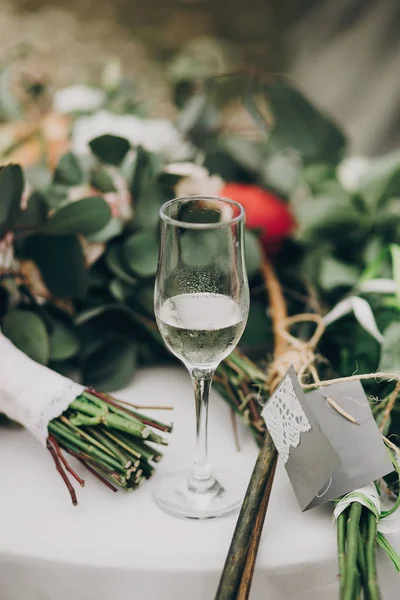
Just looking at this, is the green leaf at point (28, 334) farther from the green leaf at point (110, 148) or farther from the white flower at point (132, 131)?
the white flower at point (132, 131)

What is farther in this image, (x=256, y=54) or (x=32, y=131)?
(x=256, y=54)

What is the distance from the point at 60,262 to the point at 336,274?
0.46 m

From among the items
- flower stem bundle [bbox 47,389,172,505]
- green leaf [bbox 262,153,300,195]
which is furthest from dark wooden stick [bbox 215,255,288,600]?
green leaf [bbox 262,153,300,195]

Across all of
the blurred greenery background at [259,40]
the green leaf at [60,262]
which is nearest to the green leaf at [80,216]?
the green leaf at [60,262]

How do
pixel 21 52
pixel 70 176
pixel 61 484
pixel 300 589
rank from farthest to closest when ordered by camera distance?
pixel 21 52 → pixel 70 176 → pixel 61 484 → pixel 300 589

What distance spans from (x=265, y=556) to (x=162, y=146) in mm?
876

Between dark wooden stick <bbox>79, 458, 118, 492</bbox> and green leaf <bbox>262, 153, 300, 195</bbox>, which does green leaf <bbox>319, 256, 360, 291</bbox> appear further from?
dark wooden stick <bbox>79, 458, 118, 492</bbox>

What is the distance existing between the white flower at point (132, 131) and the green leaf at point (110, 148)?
0.48 feet

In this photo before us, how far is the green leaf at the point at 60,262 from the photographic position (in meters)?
1.01

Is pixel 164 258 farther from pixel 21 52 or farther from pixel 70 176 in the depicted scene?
pixel 21 52

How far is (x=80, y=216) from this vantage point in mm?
977

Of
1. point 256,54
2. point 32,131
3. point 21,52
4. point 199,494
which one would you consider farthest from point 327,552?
point 256,54

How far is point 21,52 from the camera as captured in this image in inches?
57.5

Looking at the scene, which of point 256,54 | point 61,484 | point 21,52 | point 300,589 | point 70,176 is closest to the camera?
point 300,589
